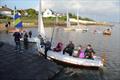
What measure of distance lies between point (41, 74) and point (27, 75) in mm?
1305

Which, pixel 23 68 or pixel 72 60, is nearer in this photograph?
pixel 23 68

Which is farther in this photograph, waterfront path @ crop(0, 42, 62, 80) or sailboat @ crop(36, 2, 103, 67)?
sailboat @ crop(36, 2, 103, 67)

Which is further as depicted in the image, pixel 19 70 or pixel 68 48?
pixel 68 48

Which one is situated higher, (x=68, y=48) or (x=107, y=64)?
(x=68, y=48)

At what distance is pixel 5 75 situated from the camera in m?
18.1

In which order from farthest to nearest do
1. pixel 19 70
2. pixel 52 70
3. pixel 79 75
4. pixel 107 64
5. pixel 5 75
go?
1. pixel 107 64
2. pixel 79 75
3. pixel 52 70
4. pixel 19 70
5. pixel 5 75

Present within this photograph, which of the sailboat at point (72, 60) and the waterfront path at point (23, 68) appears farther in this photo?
the sailboat at point (72, 60)

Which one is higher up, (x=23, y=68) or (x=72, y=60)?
(x=23, y=68)

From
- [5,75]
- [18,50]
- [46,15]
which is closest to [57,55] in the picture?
[18,50]

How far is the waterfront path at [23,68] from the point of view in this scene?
18.6 m

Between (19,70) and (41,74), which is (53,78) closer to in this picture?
(41,74)

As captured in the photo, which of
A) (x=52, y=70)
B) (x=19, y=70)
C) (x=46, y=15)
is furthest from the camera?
(x=46, y=15)

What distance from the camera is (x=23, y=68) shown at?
20.5 meters

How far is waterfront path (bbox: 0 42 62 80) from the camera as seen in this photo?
61.1 ft
